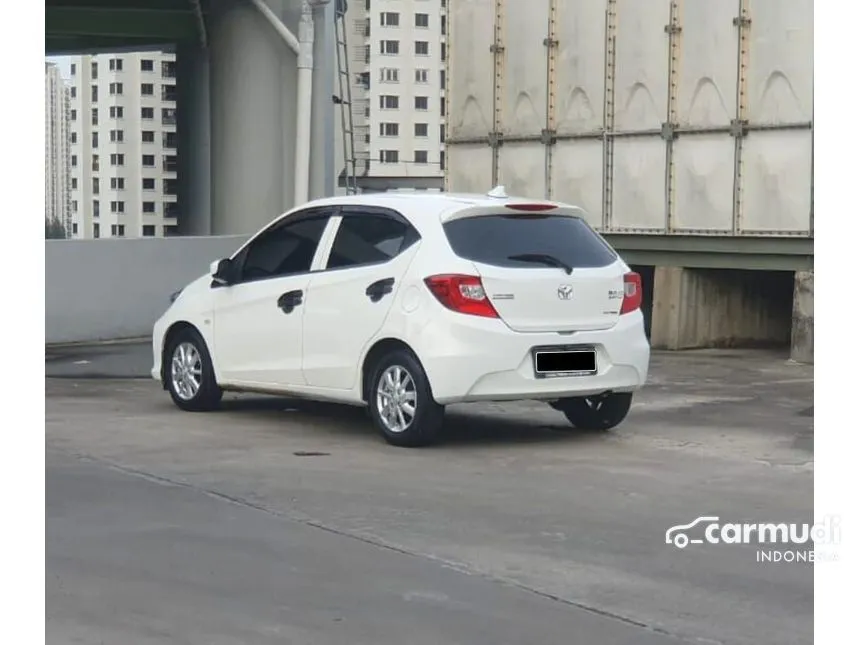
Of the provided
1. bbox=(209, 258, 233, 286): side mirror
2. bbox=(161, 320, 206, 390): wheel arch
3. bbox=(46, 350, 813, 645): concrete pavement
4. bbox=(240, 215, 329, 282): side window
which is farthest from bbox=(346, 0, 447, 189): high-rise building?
bbox=(46, 350, 813, 645): concrete pavement

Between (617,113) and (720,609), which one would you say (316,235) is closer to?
(720,609)

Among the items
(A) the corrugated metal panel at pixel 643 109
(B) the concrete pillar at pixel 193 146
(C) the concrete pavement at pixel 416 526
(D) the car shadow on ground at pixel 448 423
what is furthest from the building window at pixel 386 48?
(C) the concrete pavement at pixel 416 526

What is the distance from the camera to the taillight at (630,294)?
10.1 meters

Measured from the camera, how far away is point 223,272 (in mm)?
11328

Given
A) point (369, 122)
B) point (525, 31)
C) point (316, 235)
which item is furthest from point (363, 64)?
point (316, 235)

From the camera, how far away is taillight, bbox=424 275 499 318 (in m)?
9.55

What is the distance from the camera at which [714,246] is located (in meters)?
17.1

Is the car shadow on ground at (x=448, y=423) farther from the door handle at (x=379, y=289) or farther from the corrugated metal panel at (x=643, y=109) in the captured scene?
the corrugated metal panel at (x=643, y=109)

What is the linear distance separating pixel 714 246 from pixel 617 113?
2.12m

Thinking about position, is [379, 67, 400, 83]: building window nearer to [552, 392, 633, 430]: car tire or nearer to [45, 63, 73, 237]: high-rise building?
[45, 63, 73, 237]: high-rise building

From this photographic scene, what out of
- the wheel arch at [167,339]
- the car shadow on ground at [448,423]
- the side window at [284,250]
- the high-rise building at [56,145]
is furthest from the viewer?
the high-rise building at [56,145]

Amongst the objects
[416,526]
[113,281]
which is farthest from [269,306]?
[113,281]

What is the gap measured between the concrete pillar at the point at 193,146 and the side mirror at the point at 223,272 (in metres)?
15.5

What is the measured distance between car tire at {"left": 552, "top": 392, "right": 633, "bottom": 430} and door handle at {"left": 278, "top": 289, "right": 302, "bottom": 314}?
1899 millimetres
